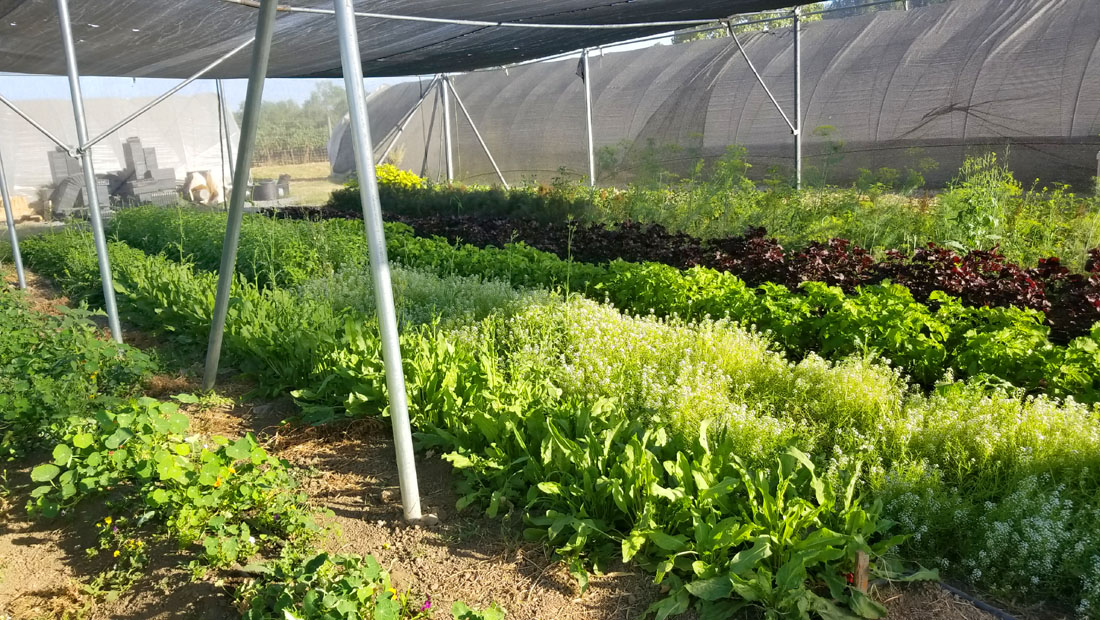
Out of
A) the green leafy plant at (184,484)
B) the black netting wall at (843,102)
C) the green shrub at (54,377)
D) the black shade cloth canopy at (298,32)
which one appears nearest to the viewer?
the green leafy plant at (184,484)

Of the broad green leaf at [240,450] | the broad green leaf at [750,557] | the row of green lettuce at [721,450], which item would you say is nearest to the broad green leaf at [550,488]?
the row of green lettuce at [721,450]

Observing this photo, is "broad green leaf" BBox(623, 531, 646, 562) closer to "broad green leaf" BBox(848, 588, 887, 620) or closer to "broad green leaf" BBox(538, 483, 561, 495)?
"broad green leaf" BBox(538, 483, 561, 495)

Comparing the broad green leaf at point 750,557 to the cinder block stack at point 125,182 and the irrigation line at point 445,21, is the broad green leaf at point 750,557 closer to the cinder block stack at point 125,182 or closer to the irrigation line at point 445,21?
the irrigation line at point 445,21

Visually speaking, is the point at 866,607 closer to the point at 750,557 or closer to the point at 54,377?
the point at 750,557

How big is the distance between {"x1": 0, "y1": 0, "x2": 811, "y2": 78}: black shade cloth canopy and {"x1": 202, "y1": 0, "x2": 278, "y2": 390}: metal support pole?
2.96 m

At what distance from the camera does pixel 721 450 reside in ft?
9.17

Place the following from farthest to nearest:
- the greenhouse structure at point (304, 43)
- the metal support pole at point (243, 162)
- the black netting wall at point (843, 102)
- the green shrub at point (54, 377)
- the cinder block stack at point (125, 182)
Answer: the cinder block stack at point (125, 182) < the black netting wall at point (843, 102) < the green shrub at point (54, 377) < the metal support pole at point (243, 162) < the greenhouse structure at point (304, 43)

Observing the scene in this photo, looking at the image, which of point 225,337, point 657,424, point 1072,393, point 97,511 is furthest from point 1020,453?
point 225,337

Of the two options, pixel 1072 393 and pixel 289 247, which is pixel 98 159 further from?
pixel 1072 393

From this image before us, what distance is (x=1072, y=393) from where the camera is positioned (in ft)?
11.3

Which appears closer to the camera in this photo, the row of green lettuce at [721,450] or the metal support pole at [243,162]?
the row of green lettuce at [721,450]

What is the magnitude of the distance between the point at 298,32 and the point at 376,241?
5.89m

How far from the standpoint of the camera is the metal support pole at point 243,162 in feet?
11.2

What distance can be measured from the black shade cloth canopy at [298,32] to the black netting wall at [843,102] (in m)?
2.71
